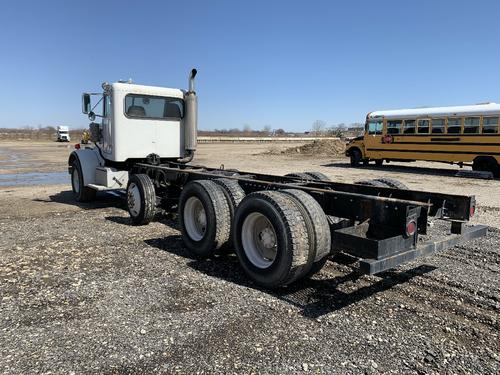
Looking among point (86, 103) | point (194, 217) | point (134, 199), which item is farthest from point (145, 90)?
point (194, 217)

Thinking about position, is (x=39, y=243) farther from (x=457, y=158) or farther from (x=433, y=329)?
(x=457, y=158)

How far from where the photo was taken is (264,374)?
10.4 feet

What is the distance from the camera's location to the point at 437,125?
1961 centimetres

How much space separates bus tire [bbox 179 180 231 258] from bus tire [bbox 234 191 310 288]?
553 mm

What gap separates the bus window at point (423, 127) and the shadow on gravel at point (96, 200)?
1484 cm

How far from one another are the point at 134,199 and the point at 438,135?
15818 mm

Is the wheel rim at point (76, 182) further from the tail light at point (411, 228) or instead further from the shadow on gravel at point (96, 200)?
the tail light at point (411, 228)

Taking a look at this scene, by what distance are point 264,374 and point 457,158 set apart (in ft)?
60.2

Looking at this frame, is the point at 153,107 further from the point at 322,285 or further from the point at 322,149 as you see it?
the point at 322,149

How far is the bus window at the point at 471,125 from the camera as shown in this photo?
18.2 metres

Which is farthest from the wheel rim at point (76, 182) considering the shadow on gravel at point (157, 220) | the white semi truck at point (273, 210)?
the shadow on gravel at point (157, 220)

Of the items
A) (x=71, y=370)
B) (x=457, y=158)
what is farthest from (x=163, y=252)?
(x=457, y=158)

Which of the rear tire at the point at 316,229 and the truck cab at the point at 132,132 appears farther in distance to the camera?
the truck cab at the point at 132,132

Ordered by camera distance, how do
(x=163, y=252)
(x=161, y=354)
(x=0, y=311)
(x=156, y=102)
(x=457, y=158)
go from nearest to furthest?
(x=161, y=354), (x=0, y=311), (x=163, y=252), (x=156, y=102), (x=457, y=158)
